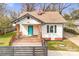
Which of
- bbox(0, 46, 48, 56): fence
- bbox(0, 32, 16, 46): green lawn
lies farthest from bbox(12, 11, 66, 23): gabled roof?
bbox(0, 46, 48, 56): fence

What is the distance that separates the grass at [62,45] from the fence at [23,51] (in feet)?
0.36

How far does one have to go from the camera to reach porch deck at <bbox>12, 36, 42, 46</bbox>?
3183 mm

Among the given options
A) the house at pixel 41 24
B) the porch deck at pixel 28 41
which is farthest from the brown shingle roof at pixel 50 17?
the porch deck at pixel 28 41

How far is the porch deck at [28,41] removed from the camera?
10.4 feet

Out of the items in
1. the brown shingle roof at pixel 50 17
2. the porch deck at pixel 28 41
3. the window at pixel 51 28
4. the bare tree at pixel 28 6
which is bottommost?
the porch deck at pixel 28 41

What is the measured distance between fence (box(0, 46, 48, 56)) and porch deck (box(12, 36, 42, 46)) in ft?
0.18

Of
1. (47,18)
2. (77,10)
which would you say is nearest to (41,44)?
(47,18)

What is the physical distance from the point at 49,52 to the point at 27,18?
0.57m

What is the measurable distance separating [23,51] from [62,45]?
556mm

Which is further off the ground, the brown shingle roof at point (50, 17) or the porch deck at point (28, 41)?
the brown shingle roof at point (50, 17)

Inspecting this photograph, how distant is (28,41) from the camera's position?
3.21 m

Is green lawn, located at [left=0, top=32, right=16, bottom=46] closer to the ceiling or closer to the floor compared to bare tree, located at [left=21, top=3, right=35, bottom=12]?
closer to the floor

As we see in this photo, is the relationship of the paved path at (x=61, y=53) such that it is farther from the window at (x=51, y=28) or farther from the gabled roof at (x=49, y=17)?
the gabled roof at (x=49, y=17)

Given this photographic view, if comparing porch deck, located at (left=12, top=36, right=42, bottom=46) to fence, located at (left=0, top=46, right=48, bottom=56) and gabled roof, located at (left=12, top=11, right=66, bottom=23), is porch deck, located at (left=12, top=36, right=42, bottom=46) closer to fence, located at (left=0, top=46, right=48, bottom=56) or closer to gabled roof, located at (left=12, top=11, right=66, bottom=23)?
fence, located at (left=0, top=46, right=48, bottom=56)
